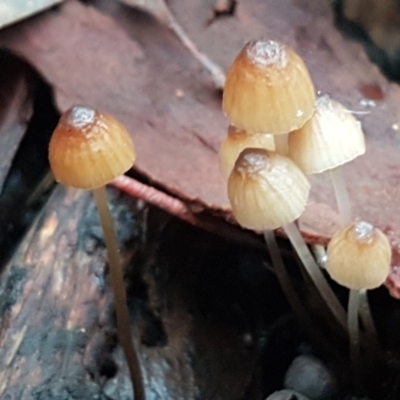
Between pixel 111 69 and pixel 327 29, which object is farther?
pixel 327 29

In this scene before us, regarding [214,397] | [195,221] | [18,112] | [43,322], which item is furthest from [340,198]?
[18,112]

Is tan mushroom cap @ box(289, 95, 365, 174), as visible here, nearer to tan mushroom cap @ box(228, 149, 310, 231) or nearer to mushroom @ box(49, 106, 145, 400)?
tan mushroom cap @ box(228, 149, 310, 231)

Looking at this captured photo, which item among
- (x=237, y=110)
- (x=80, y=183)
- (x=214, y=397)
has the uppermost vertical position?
(x=237, y=110)

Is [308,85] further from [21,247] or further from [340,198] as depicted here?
[21,247]

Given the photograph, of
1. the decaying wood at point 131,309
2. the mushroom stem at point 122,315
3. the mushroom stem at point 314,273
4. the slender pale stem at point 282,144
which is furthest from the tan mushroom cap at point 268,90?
the decaying wood at point 131,309

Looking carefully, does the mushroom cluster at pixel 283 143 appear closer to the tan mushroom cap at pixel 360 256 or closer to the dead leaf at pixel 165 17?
the tan mushroom cap at pixel 360 256
